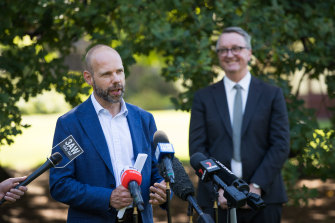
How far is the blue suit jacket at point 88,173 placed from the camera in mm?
2986

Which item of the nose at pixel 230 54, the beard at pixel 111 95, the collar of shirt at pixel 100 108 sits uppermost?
the nose at pixel 230 54

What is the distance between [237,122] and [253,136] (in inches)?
7.7

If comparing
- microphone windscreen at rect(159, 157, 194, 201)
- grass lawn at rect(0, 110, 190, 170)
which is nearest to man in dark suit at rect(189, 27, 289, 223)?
microphone windscreen at rect(159, 157, 194, 201)

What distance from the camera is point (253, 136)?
404cm

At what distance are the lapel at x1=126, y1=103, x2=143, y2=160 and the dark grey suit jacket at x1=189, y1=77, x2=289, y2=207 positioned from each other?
964mm

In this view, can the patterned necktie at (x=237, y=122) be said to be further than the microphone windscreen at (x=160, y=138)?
Yes

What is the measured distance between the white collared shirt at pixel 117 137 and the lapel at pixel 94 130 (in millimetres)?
56

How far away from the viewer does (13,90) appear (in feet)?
19.1

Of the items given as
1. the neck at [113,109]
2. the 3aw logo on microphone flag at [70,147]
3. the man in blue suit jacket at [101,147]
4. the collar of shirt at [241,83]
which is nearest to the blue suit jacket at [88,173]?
the man in blue suit jacket at [101,147]

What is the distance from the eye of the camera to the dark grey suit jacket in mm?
4008

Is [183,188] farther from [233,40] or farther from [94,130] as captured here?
[233,40]

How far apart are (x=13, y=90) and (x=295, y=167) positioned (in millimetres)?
4121

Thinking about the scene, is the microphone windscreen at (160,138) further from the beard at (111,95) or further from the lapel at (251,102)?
the lapel at (251,102)

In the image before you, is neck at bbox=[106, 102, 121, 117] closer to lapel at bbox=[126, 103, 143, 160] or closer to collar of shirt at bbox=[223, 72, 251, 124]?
lapel at bbox=[126, 103, 143, 160]
